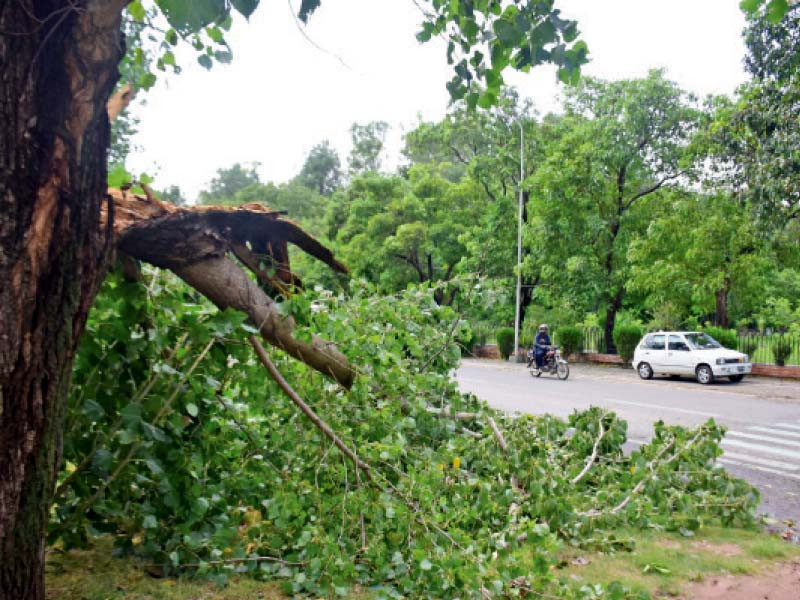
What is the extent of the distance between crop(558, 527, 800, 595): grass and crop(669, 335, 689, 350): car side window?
1470 cm

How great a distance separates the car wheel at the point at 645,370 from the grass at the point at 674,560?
15.1m

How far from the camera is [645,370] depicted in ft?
63.1

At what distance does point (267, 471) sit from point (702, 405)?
37.2 ft

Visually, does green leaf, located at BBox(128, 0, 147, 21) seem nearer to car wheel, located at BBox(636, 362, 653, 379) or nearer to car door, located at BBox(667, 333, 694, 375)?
car door, located at BBox(667, 333, 694, 375)

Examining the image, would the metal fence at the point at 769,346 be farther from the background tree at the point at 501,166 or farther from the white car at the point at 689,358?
the background tree at the point at 501,166

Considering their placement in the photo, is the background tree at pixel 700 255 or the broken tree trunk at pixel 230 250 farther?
the background tree at pixel 700 255

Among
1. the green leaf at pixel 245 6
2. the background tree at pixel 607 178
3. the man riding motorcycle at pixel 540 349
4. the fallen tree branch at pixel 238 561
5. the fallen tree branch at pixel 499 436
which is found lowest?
the fallen tree branch at pixel 238 561

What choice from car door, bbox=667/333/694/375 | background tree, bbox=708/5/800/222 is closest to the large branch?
background tree, bbox=708/5/800/222

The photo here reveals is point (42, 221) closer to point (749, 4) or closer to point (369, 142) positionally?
point (749, 4)

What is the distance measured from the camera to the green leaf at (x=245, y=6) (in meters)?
2.14

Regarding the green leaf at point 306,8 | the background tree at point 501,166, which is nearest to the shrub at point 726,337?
the background tree at point 501,166

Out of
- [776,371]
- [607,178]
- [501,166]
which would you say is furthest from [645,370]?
[501,166]

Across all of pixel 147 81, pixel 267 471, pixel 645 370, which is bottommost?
pixel 267 471

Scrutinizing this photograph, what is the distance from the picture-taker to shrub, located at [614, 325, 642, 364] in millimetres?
23406
